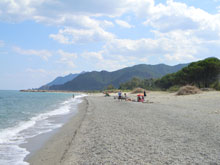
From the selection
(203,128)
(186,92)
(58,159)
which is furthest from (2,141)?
(186,92)

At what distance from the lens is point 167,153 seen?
19.3 feet

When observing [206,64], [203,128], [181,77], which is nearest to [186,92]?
[206,64]

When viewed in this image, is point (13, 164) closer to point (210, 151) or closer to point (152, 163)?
point (152, 163)

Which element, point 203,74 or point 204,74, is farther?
point 203,74

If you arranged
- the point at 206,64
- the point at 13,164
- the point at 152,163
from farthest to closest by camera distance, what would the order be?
the point at 206,64 < the point at 13,164 < the point at 152,163

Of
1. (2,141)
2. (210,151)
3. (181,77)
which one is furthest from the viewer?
(181,77)

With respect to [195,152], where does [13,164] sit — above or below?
below

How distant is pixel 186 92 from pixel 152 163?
29667 mm

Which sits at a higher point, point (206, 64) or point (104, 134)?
point (206, 64)

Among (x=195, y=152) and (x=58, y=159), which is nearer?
(x=195, y=152)

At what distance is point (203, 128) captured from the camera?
29.1ft

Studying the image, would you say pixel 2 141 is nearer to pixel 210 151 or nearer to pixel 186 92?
pixel 210 151

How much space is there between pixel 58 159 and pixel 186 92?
1163 inches

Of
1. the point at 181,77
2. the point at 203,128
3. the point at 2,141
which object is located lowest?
the point at 2,141
